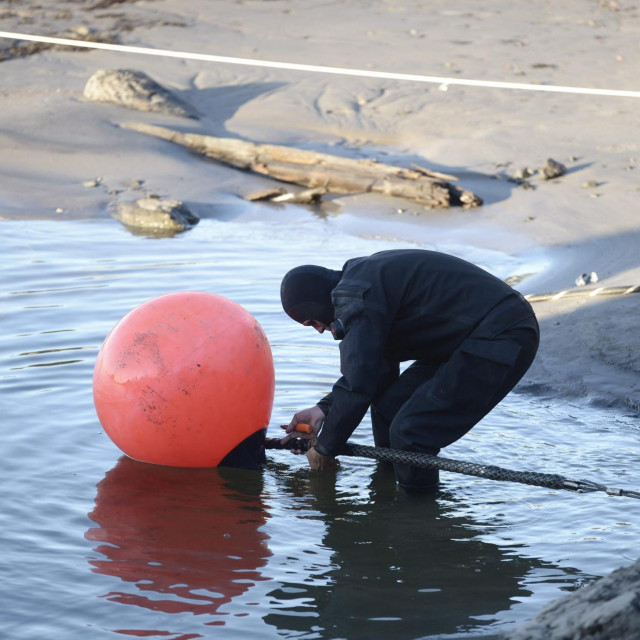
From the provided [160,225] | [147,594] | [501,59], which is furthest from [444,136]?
[147,594]

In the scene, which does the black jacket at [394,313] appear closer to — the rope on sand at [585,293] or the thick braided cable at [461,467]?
the thick braided cable at [461,467]

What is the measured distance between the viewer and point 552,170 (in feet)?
43.3

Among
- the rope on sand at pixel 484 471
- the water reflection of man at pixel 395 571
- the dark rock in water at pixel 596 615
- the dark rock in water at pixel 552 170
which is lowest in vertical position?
the water reflection of man at pixel 395 571

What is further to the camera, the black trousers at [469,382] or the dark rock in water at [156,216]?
the dark rock in water at [156,216]

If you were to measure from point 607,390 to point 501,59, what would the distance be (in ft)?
41.0

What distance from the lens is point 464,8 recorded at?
21.9 m

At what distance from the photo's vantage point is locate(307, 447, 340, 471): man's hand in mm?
5687

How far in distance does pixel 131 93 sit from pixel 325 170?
406cm

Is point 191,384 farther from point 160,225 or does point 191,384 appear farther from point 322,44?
point 322,44

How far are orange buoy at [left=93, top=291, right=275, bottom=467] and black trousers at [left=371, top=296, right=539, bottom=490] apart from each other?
838 millimetres

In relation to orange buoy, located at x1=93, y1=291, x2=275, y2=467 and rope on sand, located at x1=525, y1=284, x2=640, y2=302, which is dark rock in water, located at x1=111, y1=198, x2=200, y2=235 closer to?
rope on sand, located at x1=525, y1=284, x2=640, y2=302

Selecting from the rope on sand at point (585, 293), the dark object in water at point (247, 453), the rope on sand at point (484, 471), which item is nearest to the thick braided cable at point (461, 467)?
the rope on sand at point (484, 471)

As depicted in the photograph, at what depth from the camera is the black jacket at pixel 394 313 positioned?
16.4ft

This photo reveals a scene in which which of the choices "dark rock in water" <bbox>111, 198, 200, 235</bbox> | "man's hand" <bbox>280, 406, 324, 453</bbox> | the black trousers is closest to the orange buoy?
"man's hand" <bbox>280, 406, 324, 453</bbox>
